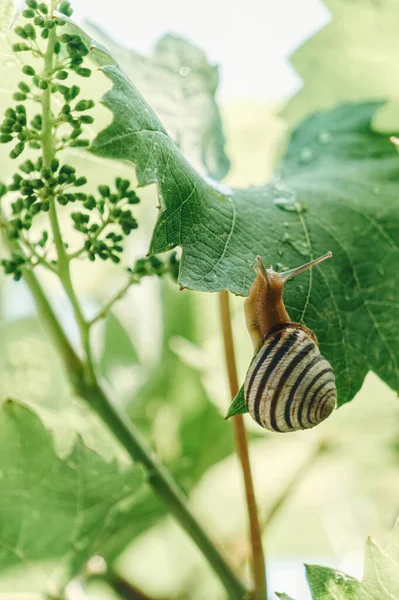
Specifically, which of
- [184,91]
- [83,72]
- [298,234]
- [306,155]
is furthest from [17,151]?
[306,155]

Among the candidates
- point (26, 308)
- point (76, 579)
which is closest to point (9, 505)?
point (76, 579)

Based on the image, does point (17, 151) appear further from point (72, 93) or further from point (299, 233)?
point (299, 233)

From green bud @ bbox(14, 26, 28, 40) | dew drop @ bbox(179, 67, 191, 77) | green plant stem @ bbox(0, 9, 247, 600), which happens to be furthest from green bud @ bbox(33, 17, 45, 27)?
dew drop @ bbox(179, 67, 191, 77)

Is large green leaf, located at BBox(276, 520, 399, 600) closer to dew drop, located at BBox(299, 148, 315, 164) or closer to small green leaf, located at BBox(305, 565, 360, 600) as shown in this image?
small green leaf, located at BBox(305, 565, 360, 600)

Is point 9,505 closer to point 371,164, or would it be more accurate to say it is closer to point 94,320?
point 94,320

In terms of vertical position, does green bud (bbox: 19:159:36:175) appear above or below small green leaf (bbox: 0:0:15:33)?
below

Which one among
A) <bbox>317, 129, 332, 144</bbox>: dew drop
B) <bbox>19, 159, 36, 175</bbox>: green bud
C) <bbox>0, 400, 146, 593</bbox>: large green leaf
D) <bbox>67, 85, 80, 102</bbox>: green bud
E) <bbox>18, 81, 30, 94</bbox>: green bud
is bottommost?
<bbox>0, 400, 146, 593</bbox>: large green leaf

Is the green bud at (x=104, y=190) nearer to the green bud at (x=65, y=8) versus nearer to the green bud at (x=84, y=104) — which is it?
the green bud at (x=84, y=104)

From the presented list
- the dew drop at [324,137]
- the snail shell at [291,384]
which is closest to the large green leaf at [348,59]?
the dew drop at [324,137]
